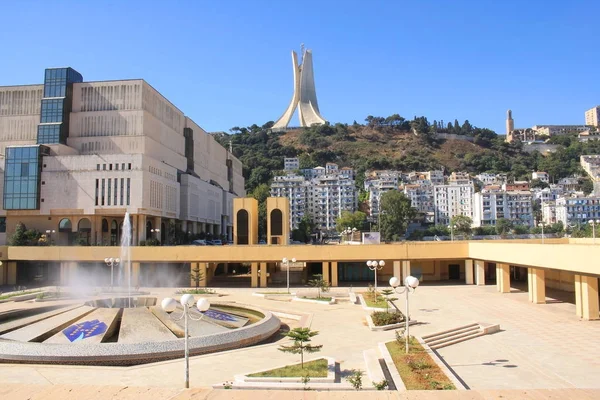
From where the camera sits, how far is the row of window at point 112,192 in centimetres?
4856

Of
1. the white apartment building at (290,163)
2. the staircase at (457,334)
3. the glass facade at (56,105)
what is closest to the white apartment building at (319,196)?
the white apartment building at (290,163)

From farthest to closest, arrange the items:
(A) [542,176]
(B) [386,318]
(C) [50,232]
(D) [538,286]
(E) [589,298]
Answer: (A) [542,176] → (C) [50,232] → (D) [538,286] → (E) [589,298] → (B) [386,318]

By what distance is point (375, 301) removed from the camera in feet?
79.4

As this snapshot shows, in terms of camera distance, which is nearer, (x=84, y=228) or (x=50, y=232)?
(x=50, y=232)

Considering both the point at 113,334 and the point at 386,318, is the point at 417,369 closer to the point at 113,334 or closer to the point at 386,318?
the point at 386,318

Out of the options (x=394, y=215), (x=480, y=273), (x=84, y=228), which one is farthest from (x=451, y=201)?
(x=84, y=228)

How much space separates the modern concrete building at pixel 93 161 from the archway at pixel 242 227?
9.66m

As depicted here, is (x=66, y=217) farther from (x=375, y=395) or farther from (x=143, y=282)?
(x=375, y=395)

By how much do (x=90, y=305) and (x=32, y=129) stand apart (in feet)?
144

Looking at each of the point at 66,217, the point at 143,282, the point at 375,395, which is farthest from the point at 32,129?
the point at 375,395

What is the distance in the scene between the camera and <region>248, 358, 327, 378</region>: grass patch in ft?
37.4

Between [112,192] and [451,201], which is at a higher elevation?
[451,201]

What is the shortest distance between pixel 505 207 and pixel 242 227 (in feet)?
258

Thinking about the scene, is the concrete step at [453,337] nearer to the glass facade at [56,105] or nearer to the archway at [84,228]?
the archway at [84,228]
